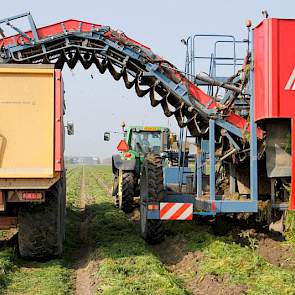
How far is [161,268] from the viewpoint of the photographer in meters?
7.27

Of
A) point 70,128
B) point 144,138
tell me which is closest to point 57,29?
point 70,128

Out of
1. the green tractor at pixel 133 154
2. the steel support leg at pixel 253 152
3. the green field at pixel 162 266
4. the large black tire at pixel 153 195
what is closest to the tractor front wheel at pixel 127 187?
the green tractor at pixel 133 154

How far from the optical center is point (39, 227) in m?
7.79

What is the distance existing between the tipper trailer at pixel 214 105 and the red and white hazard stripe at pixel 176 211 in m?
0.02

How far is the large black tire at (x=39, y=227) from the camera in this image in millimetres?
7789

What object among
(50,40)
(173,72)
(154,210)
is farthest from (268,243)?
(50,40)

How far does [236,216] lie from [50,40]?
5.02 metres

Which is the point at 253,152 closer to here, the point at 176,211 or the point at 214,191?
the point at 214,191

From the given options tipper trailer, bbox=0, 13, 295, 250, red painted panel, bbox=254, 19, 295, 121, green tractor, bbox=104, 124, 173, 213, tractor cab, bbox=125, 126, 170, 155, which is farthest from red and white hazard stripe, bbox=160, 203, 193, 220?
tractor cab, bbox=125, 126, 170, 155

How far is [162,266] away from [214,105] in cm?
331

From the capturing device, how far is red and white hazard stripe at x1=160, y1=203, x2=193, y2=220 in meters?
8.98

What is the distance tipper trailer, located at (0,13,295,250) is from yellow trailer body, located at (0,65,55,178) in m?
2.43

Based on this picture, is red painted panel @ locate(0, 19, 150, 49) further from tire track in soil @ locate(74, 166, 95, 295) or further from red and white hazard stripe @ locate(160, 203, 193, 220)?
tire track in soil @ locate(74, 166, 95, 295)

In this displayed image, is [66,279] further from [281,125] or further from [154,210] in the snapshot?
[281,125]
